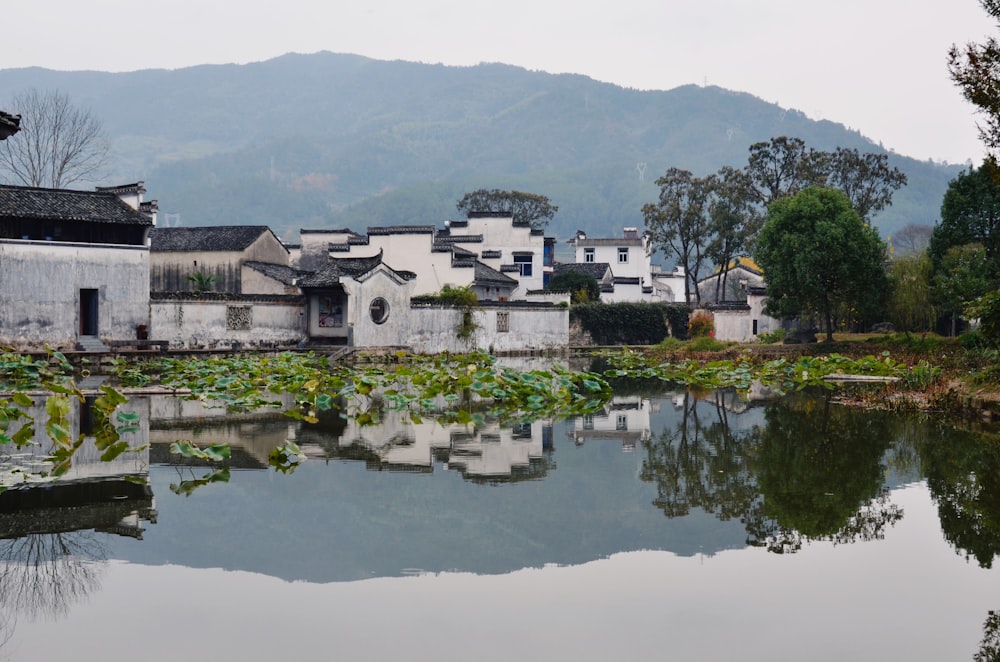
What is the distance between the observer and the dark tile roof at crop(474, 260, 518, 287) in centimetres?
4666

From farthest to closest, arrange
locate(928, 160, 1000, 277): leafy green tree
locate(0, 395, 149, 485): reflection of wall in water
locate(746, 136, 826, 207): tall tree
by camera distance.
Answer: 1. locate(746, 136, 826, 207): tall tree
2. locate(928, 160, 1000, 277): leafy green tree
3. locate(0, 395, 149, 485): reflection of wall in water

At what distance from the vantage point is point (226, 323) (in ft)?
122

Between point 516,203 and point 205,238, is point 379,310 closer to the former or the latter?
point 205,238

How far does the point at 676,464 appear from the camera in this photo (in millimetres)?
12719

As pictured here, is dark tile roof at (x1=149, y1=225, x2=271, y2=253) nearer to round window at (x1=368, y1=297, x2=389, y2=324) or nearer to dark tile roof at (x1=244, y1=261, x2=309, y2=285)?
dark tile roof at (x1=244, y1=261, x2=309, y2=285)

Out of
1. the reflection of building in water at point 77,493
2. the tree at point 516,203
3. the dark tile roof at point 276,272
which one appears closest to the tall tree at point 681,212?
the tree at point 516,203

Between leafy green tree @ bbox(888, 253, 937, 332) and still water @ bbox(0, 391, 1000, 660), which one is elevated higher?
leafy green tree @ bbox(888, 253, 937, 332)

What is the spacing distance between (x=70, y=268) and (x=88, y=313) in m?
1.82

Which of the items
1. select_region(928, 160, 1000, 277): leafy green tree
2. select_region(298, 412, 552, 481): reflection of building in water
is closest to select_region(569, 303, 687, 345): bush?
select_region(928, 160, 1000, 277): leafy green tree

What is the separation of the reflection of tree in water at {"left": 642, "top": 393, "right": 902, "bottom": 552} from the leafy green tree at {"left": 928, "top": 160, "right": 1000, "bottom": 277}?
696 inches

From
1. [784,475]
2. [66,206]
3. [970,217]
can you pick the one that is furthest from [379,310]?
[784,475]

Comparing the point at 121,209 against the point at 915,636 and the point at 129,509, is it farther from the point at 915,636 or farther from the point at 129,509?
the point at 915,636

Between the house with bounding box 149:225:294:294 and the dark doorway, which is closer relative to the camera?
the dark doorway

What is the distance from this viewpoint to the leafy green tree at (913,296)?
3328 cm
